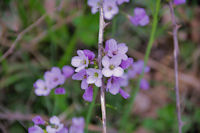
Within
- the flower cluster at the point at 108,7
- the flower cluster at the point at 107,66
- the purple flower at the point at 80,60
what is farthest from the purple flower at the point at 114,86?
the flower cluster at the point at 108,7

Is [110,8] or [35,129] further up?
[110,8]

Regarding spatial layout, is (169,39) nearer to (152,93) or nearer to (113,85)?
(152,93)

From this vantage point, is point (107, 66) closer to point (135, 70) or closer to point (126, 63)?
point (126, 63)

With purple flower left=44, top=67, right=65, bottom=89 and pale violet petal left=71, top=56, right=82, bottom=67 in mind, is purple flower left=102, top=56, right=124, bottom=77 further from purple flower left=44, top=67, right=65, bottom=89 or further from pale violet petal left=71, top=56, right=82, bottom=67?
purple flower left=44, top=67, right=65, bottom=89

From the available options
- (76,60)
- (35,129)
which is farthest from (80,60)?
(35,129)

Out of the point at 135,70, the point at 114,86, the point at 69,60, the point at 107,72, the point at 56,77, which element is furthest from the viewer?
the point at 69,60

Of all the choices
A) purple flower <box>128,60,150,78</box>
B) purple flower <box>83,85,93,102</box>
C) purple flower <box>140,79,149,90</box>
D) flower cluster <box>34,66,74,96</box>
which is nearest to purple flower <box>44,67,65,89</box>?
flower cluster <box>34,66,74,96</box>

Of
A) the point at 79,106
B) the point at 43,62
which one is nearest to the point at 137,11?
the point at 79,106
